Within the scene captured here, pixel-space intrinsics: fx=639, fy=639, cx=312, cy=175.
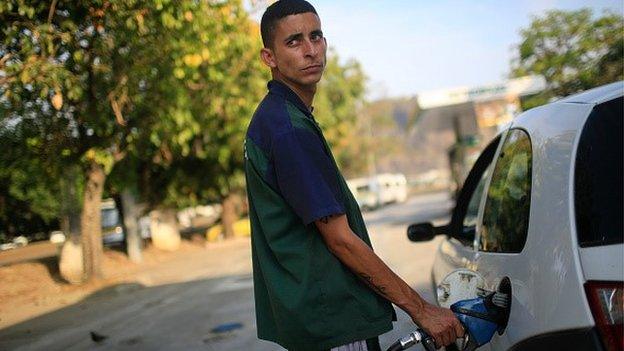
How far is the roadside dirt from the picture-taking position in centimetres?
1069

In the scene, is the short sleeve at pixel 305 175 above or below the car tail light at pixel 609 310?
above

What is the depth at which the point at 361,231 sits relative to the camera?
205 centimetres

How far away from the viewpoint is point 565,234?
6.37 feet

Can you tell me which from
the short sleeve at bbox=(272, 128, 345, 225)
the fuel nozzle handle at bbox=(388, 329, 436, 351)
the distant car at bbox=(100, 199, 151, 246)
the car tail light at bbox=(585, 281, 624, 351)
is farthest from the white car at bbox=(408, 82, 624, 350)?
the distant car at bbox=(100, 199, 151, 246)

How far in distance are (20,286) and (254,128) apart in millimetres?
11497

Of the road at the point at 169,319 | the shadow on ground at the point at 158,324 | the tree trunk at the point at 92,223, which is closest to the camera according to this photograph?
the shadow on ground at the point at 158,324

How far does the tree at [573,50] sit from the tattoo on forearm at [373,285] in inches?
473

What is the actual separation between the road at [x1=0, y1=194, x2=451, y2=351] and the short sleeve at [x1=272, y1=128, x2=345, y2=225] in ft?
11.5

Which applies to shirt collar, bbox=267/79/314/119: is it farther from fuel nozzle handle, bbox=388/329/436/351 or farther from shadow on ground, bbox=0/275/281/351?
shadow on ground, bbox=0/275/281/351

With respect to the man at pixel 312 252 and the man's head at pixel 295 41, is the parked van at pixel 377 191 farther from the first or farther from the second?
the man at pixel 312 252

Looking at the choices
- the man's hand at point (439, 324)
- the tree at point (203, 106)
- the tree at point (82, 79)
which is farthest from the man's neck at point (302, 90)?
the tree at point (203, 106)

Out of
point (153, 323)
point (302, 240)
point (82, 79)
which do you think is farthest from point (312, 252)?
point (82, 79)

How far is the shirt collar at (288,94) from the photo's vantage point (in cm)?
204

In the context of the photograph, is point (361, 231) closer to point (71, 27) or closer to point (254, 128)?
point (254, 128)
